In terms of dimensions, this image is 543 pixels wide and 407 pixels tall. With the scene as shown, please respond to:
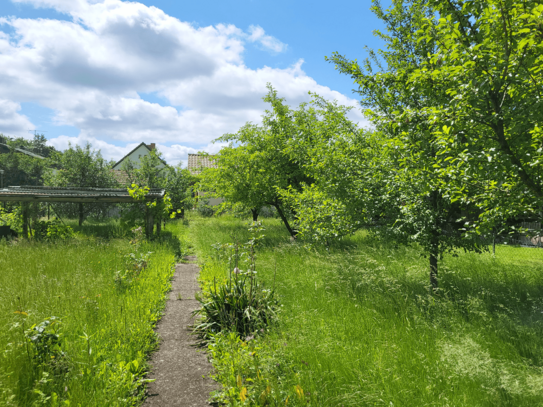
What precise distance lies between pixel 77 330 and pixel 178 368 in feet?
4.22

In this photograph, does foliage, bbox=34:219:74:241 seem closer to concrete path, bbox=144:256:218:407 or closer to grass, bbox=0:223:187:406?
grass, bbox=0:223:187:406

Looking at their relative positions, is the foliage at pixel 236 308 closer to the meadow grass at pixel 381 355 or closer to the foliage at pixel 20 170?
the meadow grass at pixel 381 355

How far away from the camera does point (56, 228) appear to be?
A: 11.9 m

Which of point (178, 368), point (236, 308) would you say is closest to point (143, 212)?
point (236, 308)

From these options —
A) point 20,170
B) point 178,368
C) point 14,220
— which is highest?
point 20,170

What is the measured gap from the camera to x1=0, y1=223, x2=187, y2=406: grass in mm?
2740

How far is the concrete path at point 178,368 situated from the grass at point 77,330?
142mm

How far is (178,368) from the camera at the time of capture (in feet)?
11.7


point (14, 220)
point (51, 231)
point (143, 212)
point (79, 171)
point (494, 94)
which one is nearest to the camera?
point (494, 94)

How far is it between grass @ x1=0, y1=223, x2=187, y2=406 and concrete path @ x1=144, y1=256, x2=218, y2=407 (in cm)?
14

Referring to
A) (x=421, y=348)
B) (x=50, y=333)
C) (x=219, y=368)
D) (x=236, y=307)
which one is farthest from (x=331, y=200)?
(x=50, y=333)

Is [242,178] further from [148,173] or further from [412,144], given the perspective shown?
[148,173]

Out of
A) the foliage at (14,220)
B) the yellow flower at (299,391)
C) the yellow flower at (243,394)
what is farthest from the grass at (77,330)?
the foliage at (14,220)

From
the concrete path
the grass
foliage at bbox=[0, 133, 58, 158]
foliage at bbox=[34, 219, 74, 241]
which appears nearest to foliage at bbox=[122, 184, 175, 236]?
foliage at bbox=[34, 219, 74, 241]
